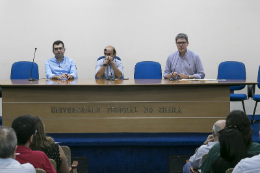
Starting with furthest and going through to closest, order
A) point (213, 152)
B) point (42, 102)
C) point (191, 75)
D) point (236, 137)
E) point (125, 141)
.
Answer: point (191, 75) → point (42, 102) → point (125, 141) → point (213, 152) → point (236, 137)

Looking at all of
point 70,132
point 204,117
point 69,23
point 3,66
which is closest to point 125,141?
point 70,132

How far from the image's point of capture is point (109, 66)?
15.9ft

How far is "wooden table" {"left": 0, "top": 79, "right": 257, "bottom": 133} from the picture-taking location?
3.70 m

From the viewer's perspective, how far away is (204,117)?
371cm

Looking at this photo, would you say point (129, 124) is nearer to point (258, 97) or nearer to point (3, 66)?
point (258, 97)

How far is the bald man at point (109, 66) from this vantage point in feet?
15.4

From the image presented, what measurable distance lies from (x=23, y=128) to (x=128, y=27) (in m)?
4.20

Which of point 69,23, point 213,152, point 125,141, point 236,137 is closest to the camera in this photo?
point 236,137

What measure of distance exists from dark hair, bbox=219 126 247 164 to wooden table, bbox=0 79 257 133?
1.86 m

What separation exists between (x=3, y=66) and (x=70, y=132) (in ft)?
9.42

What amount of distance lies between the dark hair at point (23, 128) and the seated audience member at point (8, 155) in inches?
13.9

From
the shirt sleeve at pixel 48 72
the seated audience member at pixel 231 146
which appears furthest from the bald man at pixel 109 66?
the seated audience member at pixel 231 146

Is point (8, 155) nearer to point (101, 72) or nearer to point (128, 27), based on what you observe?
point (101, 72)

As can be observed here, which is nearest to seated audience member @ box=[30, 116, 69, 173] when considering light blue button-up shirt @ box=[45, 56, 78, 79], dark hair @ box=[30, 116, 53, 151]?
dark hair @ box=[30, 116, 53, 151]
